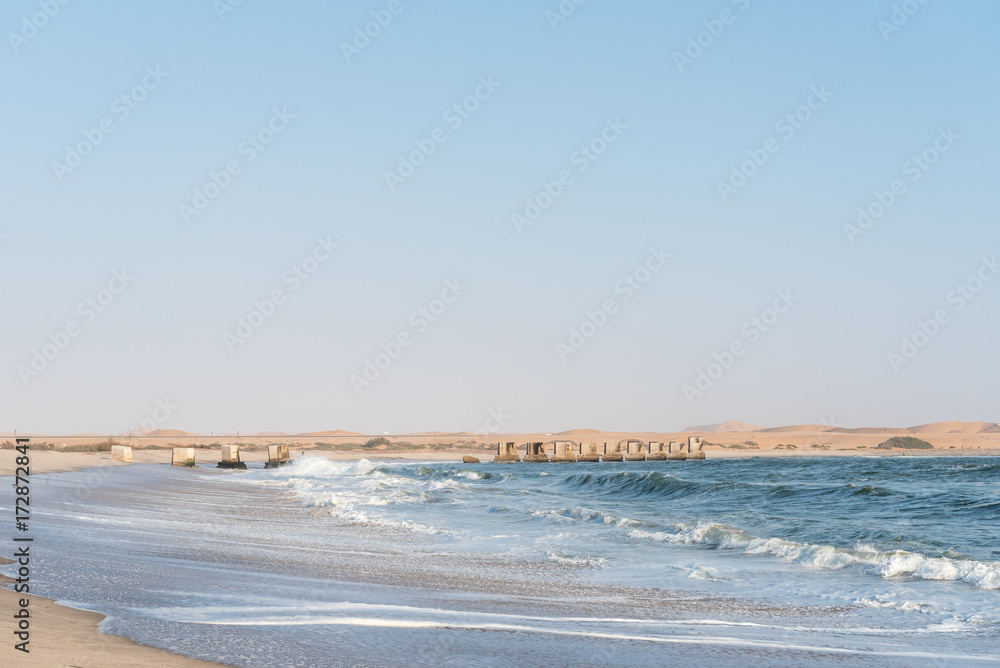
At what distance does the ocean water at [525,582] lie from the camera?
721cm

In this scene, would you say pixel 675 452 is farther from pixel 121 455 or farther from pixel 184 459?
pixel 121 455

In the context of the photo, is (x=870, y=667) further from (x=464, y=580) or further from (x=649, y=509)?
(x=649, y=509)

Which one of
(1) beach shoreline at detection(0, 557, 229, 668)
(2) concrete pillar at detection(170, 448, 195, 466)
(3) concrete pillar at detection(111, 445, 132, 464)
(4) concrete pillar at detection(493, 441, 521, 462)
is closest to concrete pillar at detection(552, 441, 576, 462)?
(4) concrete pillar at detection(493, 441, 521, 462)

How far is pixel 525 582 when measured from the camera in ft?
36.9

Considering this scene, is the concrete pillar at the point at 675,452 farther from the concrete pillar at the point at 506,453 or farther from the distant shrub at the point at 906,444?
the distant shrub at the point at 906,444

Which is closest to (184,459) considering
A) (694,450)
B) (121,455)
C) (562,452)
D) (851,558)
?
(121,455)

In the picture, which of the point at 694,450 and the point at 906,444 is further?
the point at 906,444

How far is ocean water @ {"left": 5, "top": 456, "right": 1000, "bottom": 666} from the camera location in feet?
23.7

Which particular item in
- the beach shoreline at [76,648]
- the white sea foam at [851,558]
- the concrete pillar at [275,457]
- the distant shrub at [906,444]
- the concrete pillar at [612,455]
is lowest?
the distant shrub at [906,444]

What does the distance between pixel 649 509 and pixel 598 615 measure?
16.9m

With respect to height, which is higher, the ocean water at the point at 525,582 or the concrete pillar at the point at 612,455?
the ocean water at the point at 525,582

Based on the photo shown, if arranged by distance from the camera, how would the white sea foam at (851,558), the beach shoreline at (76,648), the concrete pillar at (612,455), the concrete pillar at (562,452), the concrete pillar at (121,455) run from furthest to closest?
the concrete pillar at (612,455) → the concrete pillar at (562,452) → the concrete pillar at (121,455) → the white sea foam at (851,558) → the beach shoreline at (76,648)

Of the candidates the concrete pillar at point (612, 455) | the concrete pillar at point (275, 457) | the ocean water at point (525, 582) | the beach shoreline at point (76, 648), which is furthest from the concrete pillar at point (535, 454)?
the beach shoreline at point (76, 648)

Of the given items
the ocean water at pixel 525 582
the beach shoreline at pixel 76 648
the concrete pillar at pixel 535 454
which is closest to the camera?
the beach shoreline at pixel 76 648
